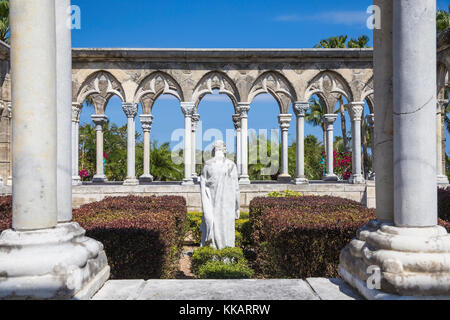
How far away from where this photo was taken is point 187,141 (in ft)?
47.0

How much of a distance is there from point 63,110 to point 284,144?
1194 cm

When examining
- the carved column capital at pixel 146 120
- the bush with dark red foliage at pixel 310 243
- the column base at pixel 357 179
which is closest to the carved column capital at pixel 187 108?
the carved column capital at pixel 146 120

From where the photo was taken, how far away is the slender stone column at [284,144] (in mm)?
15125

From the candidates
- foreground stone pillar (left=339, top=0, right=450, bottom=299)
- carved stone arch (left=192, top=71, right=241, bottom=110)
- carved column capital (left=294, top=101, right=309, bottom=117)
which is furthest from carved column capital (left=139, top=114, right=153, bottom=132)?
foreground stone pillar (left=339, top=0, right=450, bottom=299)

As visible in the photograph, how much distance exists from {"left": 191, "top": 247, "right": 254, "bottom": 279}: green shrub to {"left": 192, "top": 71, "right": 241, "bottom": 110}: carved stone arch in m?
8.97

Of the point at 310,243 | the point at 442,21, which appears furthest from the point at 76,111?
the point at 442,21

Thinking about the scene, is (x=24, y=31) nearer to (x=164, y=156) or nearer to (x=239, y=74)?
(x=239, y=74)

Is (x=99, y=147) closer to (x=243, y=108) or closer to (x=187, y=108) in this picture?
(x=187, y=108)

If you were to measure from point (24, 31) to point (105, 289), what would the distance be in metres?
2.13

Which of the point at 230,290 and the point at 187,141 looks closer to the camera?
the point at 230,290

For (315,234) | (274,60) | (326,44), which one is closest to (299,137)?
(274,60)

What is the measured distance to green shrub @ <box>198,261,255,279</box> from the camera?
610cm

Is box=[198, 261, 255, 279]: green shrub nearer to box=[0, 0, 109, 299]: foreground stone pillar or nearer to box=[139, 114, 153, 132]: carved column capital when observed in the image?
box=[0, 0, 109, 299]: foreground stone pillar

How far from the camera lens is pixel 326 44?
30641 mm
